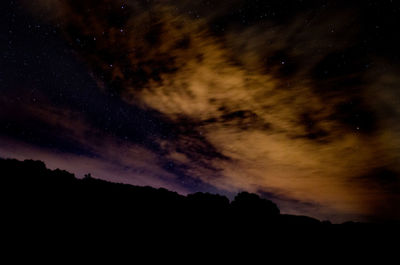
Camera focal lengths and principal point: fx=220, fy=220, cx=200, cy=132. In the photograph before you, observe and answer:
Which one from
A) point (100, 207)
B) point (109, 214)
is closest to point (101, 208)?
point (100, 207)

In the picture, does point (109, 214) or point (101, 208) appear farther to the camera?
point (101, 208)

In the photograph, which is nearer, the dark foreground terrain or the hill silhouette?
the dark foreground terrain

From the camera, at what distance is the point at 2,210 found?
11.6 metres

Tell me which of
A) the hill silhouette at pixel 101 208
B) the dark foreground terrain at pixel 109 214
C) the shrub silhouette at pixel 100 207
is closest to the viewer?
the dark foreground terrain at pixel 109 214

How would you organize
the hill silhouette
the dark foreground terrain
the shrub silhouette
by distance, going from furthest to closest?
the shrub silhouette → the hill silhouette → the dark foreground terrain

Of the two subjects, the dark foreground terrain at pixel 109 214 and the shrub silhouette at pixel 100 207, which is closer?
the dark foreground terrain at pixel 109 214

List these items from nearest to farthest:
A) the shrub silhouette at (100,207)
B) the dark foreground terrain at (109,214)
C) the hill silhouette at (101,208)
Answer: the dark foreground terrain at (109,214), the hill silhouette at (101,208), the shrub silhouette at (100,207)

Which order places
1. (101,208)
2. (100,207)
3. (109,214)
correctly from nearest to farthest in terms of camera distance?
(109,214) < (101,208) < (100,207)

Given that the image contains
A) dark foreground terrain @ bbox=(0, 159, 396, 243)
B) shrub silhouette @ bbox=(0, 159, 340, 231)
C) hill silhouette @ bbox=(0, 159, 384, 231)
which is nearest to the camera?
dark foreground terrain @ bbox=(0, 159, 396, 243)

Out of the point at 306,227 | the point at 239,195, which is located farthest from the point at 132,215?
the point at 239,195

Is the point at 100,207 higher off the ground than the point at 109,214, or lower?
higher

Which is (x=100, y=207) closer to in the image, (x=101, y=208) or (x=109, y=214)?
(x=101, y=208)

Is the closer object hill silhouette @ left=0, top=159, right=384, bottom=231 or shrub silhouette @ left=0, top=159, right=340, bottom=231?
hill silhouette @ left=0, top=159, right=384, bottom=231

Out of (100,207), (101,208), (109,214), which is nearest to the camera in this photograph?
(109,214)
